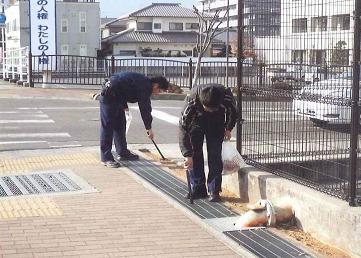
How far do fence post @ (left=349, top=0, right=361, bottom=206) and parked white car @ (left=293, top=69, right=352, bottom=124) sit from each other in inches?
5.9

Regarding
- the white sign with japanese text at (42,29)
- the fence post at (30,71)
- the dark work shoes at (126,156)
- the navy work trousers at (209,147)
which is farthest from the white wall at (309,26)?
the white sign with japanese text at (42,29)

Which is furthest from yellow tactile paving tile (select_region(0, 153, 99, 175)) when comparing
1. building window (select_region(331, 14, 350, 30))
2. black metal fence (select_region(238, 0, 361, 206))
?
building window (select_region(331, 14, 350, 30))

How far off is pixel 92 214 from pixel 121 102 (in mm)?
2780

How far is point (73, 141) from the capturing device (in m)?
11.8

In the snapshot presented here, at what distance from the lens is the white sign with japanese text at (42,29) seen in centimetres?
3016

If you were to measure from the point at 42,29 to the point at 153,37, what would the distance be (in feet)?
112

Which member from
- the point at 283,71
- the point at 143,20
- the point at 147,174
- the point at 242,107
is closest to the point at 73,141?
the point at 147,174

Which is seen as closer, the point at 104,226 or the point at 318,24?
the point at 104,226

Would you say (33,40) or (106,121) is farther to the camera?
(33,40)

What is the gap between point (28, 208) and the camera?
666 cm

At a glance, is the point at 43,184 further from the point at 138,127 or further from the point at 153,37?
the point at 153,37

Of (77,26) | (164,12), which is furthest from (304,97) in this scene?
(164,12)

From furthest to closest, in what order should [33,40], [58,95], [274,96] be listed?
[33,40] → [58,95] → [274,96]

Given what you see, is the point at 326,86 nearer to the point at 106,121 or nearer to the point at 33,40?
the point at 106,121
